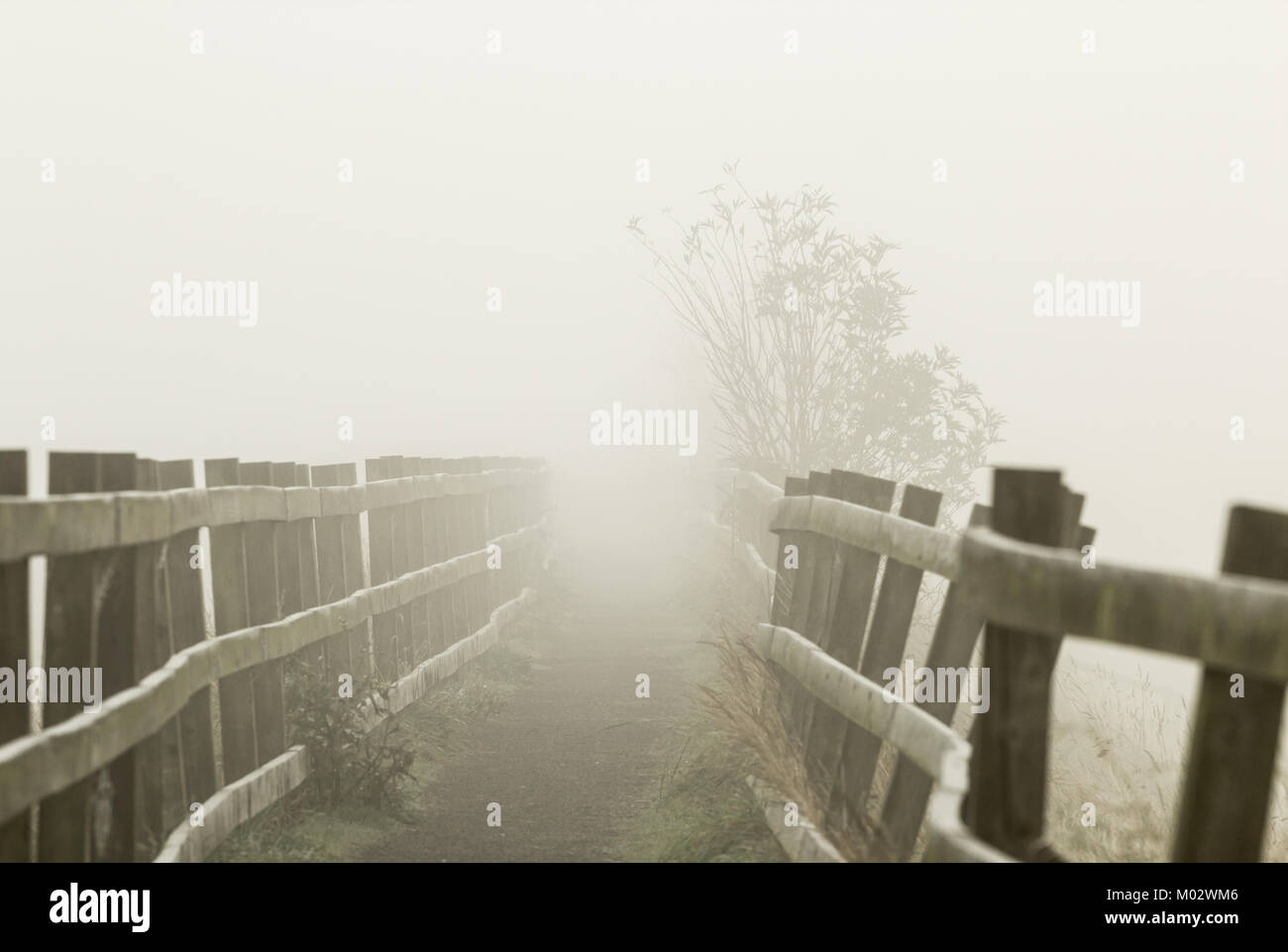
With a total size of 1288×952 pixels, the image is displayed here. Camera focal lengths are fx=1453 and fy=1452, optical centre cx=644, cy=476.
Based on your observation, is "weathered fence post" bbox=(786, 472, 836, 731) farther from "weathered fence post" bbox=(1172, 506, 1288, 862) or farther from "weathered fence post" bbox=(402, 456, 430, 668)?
"weathered fence post" bbox=(1172, 506, 1288, 862)

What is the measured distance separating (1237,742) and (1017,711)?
1.89 feet

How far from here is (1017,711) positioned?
323 cm

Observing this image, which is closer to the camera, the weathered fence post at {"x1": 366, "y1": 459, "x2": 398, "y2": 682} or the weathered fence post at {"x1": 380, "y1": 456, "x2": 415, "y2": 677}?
the weathered fence post at {"x1": 366, "y1": 459, "x2": 398, "y2": 682}

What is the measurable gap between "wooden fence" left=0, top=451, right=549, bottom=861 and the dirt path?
68 cm

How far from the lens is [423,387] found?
96375mm

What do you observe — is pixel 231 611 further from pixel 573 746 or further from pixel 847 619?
pixel 573 746

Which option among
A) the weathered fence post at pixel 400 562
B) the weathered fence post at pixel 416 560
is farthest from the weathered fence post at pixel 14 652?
the weathered fence post at pixel 416 560

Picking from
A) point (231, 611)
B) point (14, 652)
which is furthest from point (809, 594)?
point (14, 652)

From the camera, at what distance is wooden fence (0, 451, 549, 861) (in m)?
4.22

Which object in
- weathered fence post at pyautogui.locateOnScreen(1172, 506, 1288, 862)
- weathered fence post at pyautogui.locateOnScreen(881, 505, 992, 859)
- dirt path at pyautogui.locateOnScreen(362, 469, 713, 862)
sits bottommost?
dirt path at pyautogui.locateOnScreen(362, 469, 713, 862)

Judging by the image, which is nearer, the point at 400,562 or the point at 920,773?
the point at 920,773

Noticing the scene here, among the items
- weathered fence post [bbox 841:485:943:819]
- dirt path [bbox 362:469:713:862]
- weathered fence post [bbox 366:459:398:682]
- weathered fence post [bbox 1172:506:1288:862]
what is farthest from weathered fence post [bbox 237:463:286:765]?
weathered fence post [bbox 1172:506:1288:862]

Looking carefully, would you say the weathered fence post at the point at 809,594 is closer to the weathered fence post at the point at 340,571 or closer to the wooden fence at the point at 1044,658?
the wooden fence at the point at 1044,658

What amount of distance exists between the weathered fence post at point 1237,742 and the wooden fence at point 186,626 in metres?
2.94
